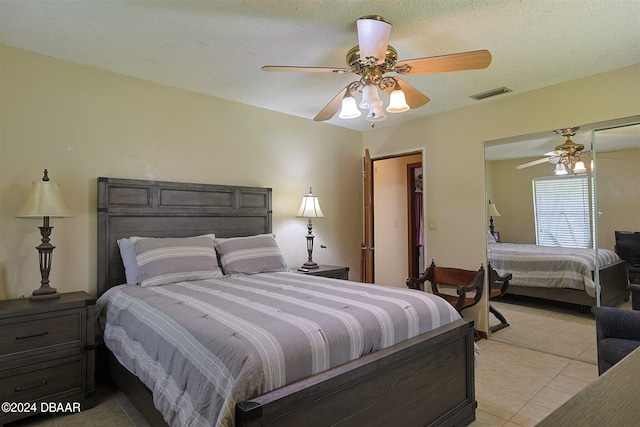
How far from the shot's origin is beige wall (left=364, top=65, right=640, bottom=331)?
9.76 feet

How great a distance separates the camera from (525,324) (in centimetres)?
365

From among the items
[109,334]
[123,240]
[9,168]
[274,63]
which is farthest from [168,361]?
[274,63]

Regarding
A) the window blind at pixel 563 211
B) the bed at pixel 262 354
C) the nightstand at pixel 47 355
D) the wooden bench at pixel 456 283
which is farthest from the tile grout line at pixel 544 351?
the nightstand at pixel 47 355

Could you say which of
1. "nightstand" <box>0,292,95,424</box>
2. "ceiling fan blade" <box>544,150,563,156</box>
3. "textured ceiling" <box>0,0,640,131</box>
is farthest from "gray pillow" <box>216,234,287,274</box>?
"ceiling fan blade" <box>544,150,563,156</box>

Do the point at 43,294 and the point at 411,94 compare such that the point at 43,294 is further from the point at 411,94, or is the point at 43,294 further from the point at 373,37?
the point at 411,94

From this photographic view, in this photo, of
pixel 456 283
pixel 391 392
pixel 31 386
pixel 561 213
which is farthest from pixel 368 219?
pixel 31 386

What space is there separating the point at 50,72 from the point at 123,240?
140cm

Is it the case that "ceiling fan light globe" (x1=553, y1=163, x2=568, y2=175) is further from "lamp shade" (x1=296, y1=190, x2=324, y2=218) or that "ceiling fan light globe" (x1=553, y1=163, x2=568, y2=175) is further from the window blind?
"lamp shade" (x1=296, y1=190, x2=324, y2=218)

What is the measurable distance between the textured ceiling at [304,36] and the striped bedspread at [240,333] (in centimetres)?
173

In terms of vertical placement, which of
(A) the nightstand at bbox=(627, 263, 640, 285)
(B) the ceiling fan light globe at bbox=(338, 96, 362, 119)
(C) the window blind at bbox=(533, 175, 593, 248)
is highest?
(B) the ceiling fan light globe at bbox=(338, 96, 362, 119)

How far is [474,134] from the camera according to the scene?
12.6 feet

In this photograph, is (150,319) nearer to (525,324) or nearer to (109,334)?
(109,334)

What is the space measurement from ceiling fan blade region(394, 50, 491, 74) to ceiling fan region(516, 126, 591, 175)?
1.76 metres

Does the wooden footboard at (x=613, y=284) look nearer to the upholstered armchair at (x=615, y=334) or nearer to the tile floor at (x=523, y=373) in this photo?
the tile floor at (x=523, y=373)
